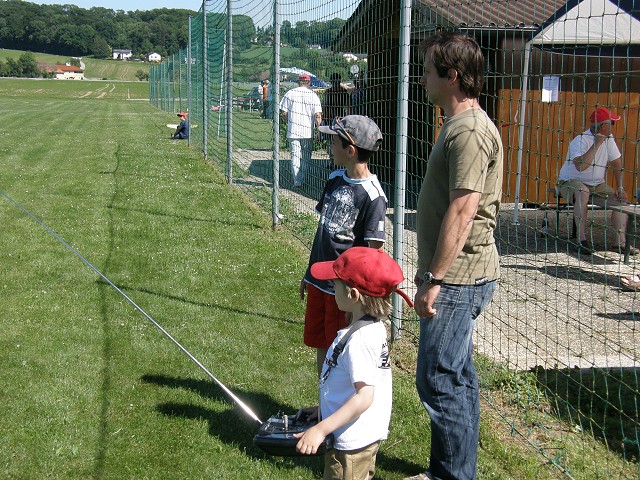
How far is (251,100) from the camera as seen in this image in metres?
16.0

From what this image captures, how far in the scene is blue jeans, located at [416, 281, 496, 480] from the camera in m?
3.22

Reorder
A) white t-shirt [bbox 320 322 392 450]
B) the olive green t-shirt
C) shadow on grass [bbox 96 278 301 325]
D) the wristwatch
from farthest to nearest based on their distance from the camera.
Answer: shadow on grass [bbox 96 278 301 325], the wristwatch, the olive green t-shirt, white t-shirt [bbox 320 322 392 450]

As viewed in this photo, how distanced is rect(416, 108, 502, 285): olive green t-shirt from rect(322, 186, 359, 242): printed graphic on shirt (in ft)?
2.16

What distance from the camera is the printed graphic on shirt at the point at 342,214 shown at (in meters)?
3.90

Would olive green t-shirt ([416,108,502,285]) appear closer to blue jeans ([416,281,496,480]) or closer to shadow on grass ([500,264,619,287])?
blue jeans ([416,281,496,480])

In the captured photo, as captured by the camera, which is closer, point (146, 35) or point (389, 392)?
point (389, 392)

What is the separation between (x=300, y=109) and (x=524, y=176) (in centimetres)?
597

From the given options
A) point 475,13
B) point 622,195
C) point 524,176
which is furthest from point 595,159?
point 524,176

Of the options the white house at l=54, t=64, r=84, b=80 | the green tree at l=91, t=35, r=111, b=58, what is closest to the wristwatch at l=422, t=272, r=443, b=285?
the white house at l=54, t=64, r=84, b=80

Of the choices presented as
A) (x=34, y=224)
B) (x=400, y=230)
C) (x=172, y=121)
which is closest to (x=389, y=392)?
(x=400, y=230)

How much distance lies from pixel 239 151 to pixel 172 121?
13.4 m

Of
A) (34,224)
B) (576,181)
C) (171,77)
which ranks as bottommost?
(34,224)

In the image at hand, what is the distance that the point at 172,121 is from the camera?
30078 millimetres

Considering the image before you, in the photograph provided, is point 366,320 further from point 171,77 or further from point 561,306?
point 171,77
